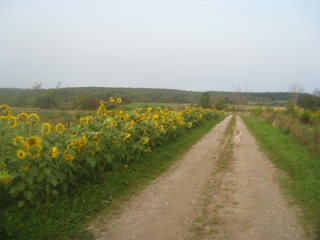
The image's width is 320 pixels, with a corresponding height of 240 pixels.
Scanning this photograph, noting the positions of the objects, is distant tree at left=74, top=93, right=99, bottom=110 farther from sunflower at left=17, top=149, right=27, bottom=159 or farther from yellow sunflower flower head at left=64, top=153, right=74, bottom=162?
sunflower at left=17, top=149, right=27, bottom=159

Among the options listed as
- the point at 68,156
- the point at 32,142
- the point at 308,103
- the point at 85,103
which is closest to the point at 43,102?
the point at 85,103

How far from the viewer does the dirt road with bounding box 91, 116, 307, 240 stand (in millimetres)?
4051

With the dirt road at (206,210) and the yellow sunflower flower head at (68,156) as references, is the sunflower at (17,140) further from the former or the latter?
→ the dirt road at (206,210)

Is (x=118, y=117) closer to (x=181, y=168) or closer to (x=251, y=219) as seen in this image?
(x=181, y=168)

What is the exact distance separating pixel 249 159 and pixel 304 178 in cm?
255

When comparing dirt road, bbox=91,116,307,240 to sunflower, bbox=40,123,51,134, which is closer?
dirt road, bbox=91,116,307,240

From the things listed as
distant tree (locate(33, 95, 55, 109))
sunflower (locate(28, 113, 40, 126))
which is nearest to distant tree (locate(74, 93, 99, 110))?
distant tree (locate(33, 95, 55, 109))

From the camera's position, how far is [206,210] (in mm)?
4836

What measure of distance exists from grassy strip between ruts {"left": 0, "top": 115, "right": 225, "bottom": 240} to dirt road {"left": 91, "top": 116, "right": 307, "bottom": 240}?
0.25 m

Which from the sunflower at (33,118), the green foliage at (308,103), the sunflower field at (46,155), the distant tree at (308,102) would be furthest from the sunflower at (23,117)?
the distant tree at (308,102)

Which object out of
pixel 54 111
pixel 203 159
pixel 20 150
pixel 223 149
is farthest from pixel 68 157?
pixel 223 149

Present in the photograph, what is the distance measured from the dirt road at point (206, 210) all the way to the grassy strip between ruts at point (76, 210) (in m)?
0.25

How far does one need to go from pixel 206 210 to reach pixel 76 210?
2.00m

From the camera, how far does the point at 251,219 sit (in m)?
4.47
